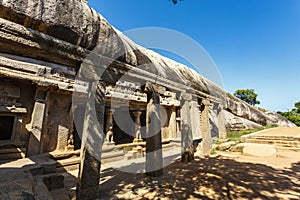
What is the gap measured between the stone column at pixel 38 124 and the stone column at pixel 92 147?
221 inches

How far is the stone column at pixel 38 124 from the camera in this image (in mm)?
6938

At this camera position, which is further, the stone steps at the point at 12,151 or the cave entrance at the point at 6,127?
the cave entrance at the point at 6,127

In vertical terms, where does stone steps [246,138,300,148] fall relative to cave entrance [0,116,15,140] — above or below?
below

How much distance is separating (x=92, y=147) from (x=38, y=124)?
5.81 m

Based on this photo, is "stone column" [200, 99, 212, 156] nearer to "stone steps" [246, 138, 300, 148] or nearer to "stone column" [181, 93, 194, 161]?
"stone column" [181, 93, 194, 161]

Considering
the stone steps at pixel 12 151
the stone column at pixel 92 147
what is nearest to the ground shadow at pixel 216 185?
the stone column at pixel 92 147

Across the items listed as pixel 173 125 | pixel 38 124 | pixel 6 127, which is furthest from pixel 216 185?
pixel 173 125

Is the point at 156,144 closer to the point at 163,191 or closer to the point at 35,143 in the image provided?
the point at 163,191

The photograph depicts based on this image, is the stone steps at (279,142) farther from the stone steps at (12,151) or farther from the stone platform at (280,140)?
the stone steps at (12,151)

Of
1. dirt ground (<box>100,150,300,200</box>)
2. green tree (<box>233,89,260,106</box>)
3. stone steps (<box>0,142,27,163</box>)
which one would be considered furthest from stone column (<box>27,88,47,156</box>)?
green tree (<box>233,89,260,106</box>)

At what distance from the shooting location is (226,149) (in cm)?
784

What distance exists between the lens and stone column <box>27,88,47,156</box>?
6.94m

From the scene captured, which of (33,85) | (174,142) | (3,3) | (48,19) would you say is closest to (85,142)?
(48,19)

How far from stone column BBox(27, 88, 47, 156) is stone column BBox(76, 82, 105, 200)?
221 inches
